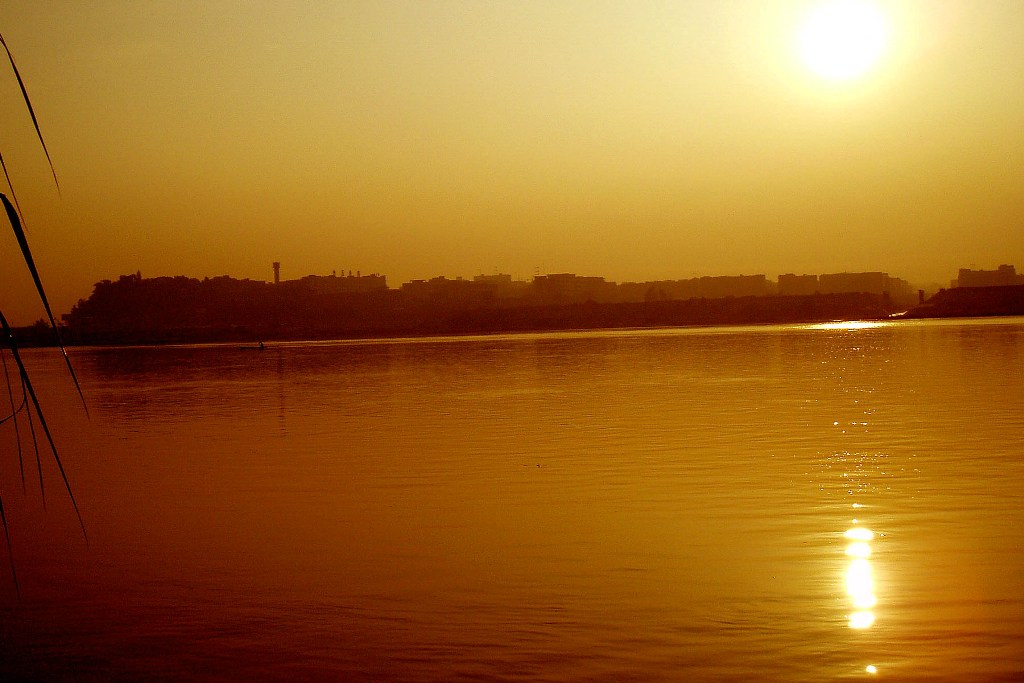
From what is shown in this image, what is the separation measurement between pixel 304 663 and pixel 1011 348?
44.4 meters

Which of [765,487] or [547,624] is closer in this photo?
[547,624]

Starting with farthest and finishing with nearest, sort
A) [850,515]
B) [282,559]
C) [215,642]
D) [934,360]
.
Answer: [934,360] < [850,515] < [282,559] < [215,642]

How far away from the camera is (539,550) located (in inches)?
378

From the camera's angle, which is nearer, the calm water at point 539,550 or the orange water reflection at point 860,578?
the calm water at point 539,550

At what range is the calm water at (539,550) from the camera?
6.63m

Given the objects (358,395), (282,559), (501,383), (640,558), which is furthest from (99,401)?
(640,558)

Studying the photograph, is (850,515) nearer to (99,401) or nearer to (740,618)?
(740,618)

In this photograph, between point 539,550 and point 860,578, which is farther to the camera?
point 539,550

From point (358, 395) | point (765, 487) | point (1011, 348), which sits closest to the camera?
point (765, 487)

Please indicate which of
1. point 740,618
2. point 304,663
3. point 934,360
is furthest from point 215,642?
point 934,360

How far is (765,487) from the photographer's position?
12352 millimetres

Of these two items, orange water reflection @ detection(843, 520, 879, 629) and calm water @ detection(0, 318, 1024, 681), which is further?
orange water reflection @ detection(843, 520, 879, 629)

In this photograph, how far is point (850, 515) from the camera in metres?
10.5

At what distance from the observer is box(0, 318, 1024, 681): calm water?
6633 mm
